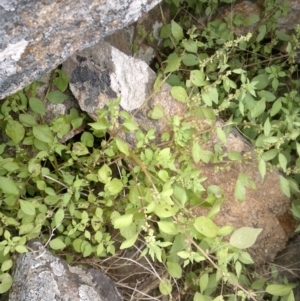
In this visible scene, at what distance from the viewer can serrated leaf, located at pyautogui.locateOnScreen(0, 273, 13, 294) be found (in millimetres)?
1705

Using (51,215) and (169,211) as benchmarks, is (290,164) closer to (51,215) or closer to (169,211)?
(169,211)

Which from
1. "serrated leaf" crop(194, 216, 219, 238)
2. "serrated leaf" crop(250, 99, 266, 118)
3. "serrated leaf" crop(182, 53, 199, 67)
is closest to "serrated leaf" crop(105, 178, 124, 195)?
"serrated leaf" crop(194, 216, 219, 238)

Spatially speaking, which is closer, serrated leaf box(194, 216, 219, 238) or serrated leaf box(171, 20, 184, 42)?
serrated leaf box(194, 216, 219, 238)

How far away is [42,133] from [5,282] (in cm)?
58

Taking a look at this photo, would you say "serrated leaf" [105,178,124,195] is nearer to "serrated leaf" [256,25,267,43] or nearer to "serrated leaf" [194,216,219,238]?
"serrated leaf" [194,216,219,238]

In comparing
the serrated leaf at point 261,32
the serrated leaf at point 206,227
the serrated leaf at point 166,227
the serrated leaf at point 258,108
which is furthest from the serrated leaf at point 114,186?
the serrated leaf at point 261,32

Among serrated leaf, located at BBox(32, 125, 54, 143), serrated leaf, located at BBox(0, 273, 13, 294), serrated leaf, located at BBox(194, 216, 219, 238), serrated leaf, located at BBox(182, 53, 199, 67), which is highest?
serrated leaf, located at BBox(32, 125, 54, 143)

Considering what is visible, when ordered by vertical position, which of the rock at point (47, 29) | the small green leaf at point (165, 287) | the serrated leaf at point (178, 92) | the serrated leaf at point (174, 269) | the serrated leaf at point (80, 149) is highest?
the rock at point (47, 29)

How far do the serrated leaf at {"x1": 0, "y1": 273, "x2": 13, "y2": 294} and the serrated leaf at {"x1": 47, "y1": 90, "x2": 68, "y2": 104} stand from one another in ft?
2.39

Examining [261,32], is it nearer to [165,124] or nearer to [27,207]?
[165,124]

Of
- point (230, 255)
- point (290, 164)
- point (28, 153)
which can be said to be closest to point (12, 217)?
point (28, 153)

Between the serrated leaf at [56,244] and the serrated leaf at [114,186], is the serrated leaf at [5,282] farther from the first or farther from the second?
the serrated leaf at [114,186]

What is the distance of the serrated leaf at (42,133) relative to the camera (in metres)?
1.81

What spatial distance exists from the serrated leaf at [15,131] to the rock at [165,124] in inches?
11.3
